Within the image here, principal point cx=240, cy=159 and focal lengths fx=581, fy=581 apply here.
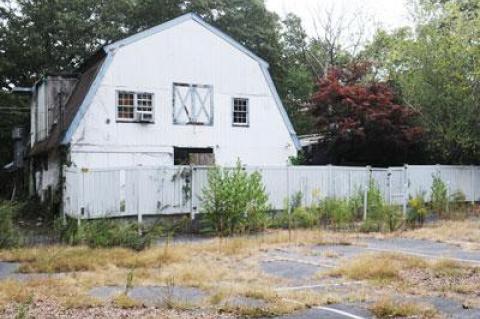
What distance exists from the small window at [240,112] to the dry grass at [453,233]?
9.01 metres

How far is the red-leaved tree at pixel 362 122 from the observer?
2477cm

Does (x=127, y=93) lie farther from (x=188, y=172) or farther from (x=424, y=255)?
(x=424, y=255)

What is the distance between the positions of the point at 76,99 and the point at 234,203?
8968 mm

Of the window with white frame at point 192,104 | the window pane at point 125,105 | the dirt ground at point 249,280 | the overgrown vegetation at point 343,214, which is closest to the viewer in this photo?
the dirt ground at point 249,280

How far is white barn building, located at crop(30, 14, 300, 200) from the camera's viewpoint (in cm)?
2055

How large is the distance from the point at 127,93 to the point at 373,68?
48.6ft

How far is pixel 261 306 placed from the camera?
7.09 meters

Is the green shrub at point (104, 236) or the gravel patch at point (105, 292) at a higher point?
the green shrub at point (104, 236)

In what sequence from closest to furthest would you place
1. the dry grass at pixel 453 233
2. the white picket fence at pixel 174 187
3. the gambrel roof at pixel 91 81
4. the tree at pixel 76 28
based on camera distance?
the dry grass at pixel 453 233
the white picket fence at pixel 174 187
the gambrel roof at pixel 91 81
the tree at pixel 76 28

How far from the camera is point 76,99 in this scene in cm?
2144

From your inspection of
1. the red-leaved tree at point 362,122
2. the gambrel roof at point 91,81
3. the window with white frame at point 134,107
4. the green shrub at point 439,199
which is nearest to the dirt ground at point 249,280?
the green shrub at point 439,199

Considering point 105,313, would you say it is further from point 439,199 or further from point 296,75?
point 296,75

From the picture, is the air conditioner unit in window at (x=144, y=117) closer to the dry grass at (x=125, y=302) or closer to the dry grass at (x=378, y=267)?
the dry grass at (x=378, y=267)

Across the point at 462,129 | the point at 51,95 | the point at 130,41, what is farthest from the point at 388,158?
the point at 51,95
